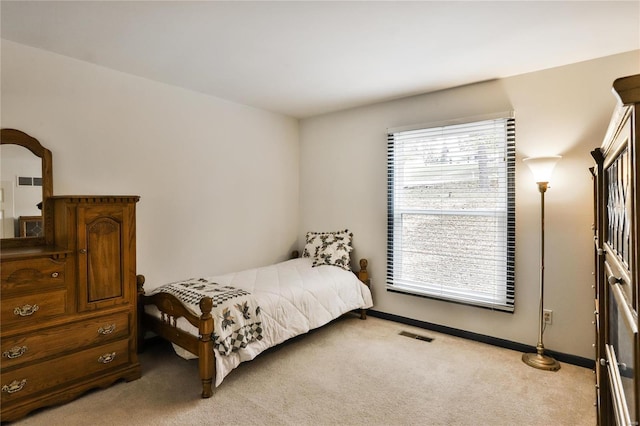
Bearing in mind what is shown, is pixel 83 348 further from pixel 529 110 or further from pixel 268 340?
pixel 529 110

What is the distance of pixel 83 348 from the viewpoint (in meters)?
2.35

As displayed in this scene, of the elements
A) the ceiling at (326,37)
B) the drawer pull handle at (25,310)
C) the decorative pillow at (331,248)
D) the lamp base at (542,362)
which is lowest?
the lamp base at (542,362)

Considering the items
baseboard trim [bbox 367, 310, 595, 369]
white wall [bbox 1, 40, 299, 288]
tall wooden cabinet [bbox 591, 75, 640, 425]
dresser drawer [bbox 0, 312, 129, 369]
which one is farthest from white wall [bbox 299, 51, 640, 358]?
dresser drawer [bbox 0, 312, 129, 369]

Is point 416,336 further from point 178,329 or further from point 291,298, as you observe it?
point 178,329

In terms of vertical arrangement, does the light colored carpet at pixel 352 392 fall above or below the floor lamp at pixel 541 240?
below

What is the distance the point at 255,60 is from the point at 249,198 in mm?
1745

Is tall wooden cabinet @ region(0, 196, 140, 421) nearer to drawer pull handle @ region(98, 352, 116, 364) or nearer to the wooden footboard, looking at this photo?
drawer pull handle @ region(98, 352, 116, 364)

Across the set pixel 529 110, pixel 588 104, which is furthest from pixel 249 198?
pixel 588 104

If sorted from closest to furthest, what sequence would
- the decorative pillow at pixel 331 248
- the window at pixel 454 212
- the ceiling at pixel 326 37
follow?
the ceiling at pixel 326 37 → the window at pixel 454 212 → the decorative pillow at pixel 331 248

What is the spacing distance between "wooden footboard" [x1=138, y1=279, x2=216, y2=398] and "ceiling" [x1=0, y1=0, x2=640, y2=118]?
5.99 ft

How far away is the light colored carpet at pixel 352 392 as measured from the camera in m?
2.12

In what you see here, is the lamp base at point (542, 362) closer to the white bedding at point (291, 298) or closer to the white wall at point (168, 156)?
the white bedding at point (291, 298)

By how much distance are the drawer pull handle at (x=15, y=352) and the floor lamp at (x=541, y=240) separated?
3.61 m

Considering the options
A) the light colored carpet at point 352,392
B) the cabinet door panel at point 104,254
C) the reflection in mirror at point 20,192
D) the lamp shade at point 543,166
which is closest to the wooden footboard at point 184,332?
the light colored carpet at point 352,392
